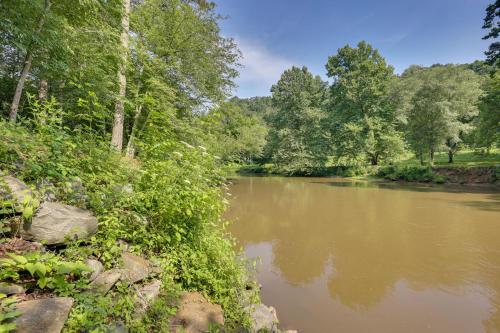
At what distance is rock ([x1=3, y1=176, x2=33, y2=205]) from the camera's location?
93.1 inches

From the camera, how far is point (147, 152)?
13.6 ft

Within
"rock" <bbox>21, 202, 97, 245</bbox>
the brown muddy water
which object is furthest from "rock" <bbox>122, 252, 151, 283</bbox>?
the brown muddy water

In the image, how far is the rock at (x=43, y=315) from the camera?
5.61 ft

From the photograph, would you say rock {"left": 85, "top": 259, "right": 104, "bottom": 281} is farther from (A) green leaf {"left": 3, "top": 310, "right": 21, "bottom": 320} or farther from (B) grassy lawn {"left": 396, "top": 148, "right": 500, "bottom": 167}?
(B) grassy lawn {"left": 396, "top": 148, "right": 500, "bottom": 167}

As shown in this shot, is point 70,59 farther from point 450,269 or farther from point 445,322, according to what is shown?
point 450,269

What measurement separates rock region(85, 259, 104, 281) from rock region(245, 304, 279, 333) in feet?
5.90

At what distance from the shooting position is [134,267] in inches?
111

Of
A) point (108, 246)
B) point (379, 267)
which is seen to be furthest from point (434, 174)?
A: point (108, 246)

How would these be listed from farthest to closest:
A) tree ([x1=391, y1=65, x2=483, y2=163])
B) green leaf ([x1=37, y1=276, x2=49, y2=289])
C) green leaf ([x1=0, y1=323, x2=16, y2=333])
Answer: tree ([x1=391, y1=65, x2=483, y2=163]) → green leaf ([x1=37, y1=276, x2=49, y2=289]) → green leaf ([x1=0, y1=323, x2=16, y2=333])

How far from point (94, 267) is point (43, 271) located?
60 cm

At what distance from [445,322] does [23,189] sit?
5500 mm

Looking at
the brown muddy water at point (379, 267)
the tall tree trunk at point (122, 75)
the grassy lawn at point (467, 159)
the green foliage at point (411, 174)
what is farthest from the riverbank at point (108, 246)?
the grassy lawn at point (467, 159)

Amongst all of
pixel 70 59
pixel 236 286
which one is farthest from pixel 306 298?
pixel 70 59

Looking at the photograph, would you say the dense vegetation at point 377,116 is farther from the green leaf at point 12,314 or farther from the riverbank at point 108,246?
the green leaf at point 12,314
